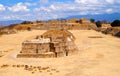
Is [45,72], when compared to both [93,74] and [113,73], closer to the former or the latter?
[93,74]

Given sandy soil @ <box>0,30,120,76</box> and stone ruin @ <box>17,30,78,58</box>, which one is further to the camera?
stone ruin @ <box>17,30,78,58</box>

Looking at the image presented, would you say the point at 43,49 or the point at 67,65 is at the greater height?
the point at 43,49

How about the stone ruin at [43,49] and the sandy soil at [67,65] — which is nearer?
the sandy soil at [67,65]

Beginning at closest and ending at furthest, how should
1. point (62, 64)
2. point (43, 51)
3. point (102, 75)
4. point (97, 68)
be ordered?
point (102, 75)
point (97, 68)
point (62, 64)
point (43, 51)

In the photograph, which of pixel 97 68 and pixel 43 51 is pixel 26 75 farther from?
A: pixel 43 51

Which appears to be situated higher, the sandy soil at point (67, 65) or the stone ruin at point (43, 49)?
the stone ruin at point (43, 49)

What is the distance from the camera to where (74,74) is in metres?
26.5

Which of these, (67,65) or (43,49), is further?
(43,49)

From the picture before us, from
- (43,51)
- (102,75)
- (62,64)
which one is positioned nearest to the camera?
(102,75)

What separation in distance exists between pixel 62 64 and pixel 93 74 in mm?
5672

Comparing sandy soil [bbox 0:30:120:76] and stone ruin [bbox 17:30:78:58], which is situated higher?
stone ruin [bbox 17:30:78:58]

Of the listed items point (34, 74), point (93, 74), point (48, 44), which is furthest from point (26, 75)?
point (48, 44)

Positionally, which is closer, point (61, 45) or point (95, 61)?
point (95, 61)

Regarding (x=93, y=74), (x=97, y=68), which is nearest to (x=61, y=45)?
(x=97, y=68)
